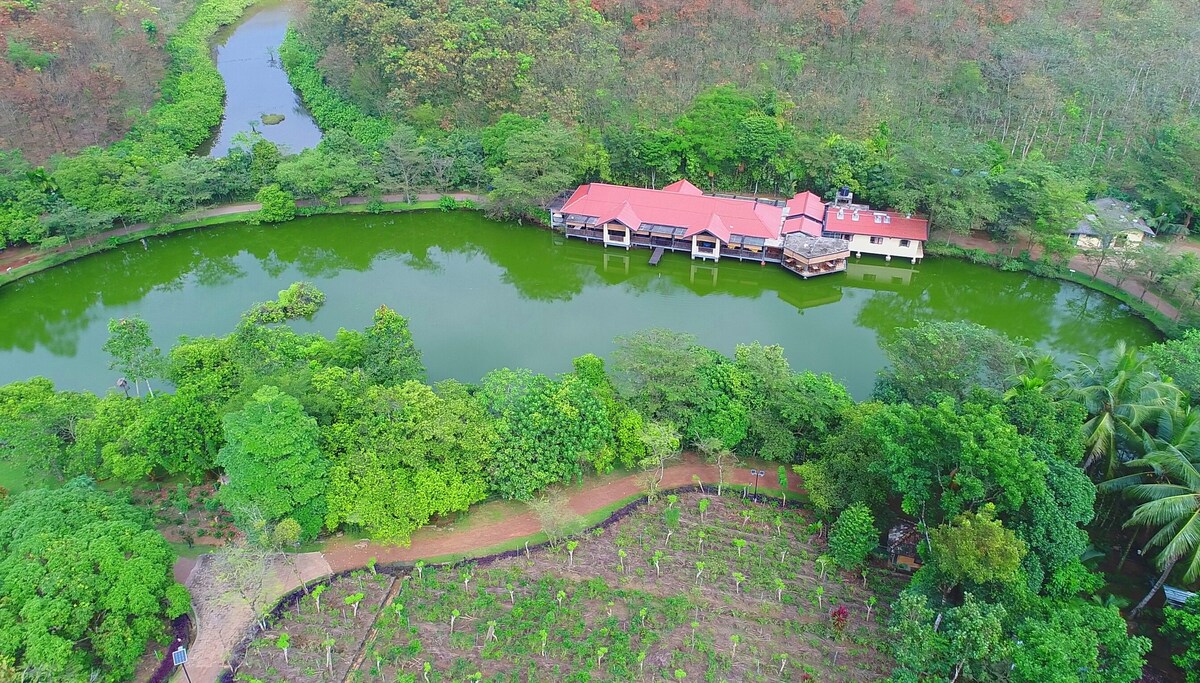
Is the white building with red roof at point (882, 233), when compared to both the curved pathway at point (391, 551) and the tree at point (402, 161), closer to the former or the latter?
the curved pathway at point (391, 551)

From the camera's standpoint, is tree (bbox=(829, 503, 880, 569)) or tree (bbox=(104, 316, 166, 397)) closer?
tree (bbox=(829, 503, 880, 569))

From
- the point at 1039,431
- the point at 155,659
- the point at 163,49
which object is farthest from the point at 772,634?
the point at 163,49

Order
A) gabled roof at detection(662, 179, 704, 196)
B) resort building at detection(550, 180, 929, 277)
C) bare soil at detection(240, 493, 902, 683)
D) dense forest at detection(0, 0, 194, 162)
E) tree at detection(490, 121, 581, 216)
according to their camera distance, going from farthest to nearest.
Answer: dense forest at detection(0, 0, 194, 162), gabled roof at detection(662, 179, 704, 196), tree at detection(490, 121, 581, 216), resort building at detection(550, 180, 929, 277), bare soil at detection(240, 493, 902, 683)

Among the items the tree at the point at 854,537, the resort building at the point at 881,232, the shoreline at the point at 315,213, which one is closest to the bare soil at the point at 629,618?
the tree at the point at 854,537

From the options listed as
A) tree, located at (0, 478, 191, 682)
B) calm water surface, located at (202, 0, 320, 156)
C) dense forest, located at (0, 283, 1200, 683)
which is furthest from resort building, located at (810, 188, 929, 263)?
calm water surface, located at (202, 0, 320, 156)

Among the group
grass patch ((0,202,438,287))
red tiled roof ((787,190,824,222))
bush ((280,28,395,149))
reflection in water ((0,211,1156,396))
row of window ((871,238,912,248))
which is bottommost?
reflection in water ((0,211,1156,396))

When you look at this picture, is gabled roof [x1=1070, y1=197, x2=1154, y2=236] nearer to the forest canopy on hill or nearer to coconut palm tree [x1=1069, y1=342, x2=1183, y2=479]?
the forest canopy on hill

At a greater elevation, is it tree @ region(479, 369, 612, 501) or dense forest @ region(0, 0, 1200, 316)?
dense forest @ region(0, 0, 1200, 316)

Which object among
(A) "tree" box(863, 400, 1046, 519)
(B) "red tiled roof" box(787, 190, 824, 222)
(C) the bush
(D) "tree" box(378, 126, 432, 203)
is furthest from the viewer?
(C) the bush

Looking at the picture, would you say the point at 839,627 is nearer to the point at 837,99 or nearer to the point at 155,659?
the point at 155,659
